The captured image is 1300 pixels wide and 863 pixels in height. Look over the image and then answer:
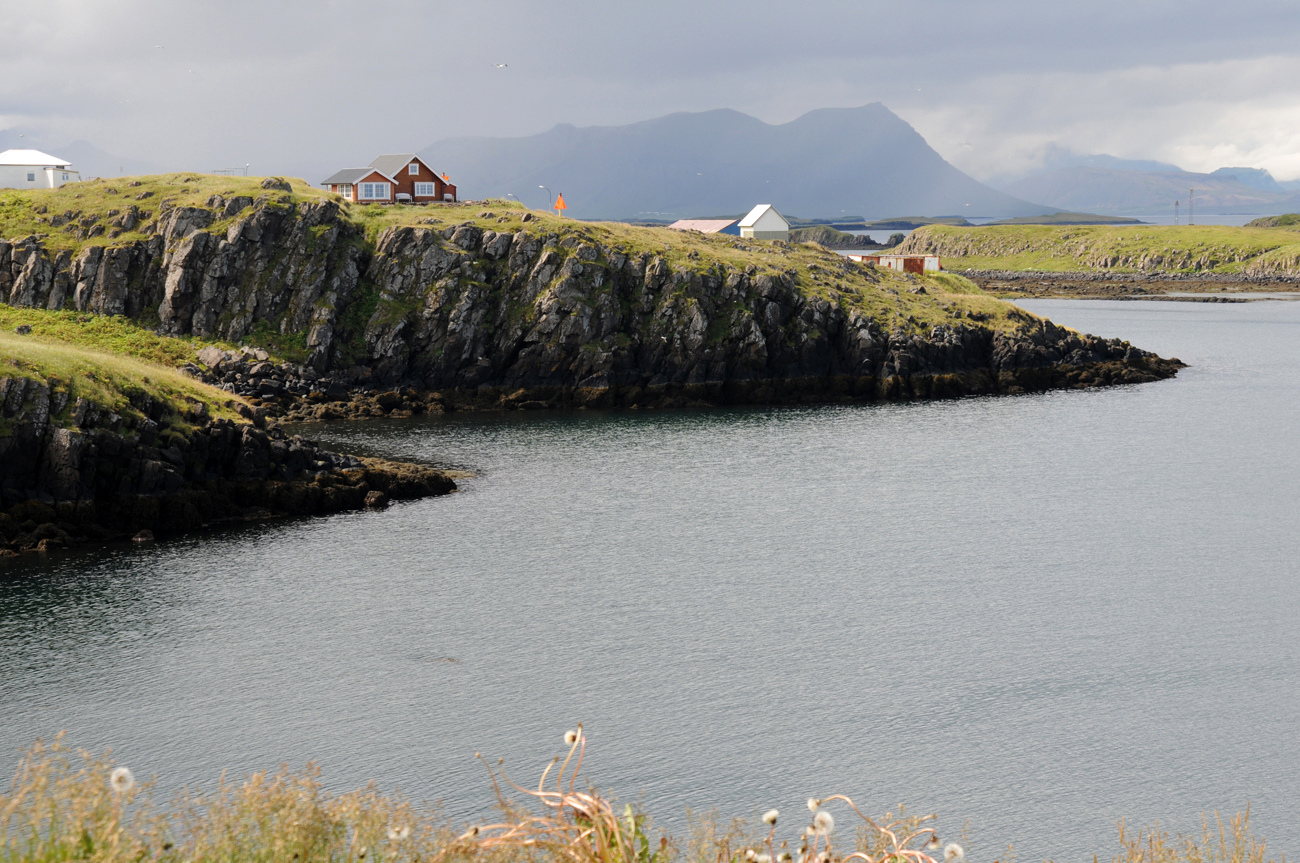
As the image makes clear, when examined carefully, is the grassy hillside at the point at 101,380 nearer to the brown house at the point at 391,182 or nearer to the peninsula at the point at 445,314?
the peninsula at the point at 445,314

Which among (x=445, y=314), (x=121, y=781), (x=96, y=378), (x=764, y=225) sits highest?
(x=764, y=225)

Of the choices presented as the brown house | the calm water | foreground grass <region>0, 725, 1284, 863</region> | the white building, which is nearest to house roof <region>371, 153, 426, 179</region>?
the brown house

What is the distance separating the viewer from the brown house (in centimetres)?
12188

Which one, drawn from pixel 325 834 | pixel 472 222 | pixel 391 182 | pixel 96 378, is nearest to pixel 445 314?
pixel 472 222

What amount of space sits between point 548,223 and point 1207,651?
8022 centimetres

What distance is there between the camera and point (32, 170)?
404 feet

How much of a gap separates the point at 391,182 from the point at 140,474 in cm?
7464

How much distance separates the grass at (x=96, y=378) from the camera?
53625 mm

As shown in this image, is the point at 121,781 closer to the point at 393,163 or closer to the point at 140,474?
the point at 140,474

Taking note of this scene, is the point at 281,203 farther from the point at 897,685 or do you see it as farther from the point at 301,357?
the point at 897,685

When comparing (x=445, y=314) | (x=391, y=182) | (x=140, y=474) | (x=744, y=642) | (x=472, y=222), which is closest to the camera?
(x=744, y=642)

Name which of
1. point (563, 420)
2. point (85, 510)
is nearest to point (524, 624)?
point (85, 510)

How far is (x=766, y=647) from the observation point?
129ft

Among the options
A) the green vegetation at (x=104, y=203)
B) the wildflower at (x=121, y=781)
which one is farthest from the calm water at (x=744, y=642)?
the green vegetation at (x=104, y=203)
